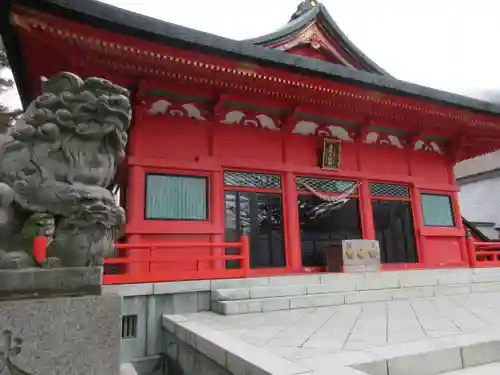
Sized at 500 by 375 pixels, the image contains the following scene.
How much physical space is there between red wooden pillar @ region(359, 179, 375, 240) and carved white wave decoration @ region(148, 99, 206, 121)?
446 cm

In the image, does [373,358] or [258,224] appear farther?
[258,224]

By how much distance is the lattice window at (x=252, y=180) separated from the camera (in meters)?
7.91

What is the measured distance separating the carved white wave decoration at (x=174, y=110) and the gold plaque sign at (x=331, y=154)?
10.3 feet

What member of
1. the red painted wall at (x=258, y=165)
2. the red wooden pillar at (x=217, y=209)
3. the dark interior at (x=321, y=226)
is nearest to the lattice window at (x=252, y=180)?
the red painted wall at (x=258, y=165)

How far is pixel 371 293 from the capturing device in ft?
20.6

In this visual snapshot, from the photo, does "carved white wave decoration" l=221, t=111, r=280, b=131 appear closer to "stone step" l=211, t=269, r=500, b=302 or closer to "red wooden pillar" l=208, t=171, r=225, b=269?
"red wooden pillar" l=208, t=171, r=225, b=269

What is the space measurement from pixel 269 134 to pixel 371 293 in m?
4.14

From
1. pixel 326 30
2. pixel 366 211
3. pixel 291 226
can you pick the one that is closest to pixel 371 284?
pixel 291 226

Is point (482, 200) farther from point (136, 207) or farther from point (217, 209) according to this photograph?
point (136, 207)

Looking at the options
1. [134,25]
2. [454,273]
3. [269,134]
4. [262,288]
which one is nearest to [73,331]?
[262,288]

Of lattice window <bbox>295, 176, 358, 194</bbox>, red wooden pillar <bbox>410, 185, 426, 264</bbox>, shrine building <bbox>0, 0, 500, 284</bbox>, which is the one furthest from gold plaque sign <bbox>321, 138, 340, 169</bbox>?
red wooden pillar <bbox>410, 185, 426, 264</bbox>

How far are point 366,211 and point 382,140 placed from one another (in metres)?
2.10

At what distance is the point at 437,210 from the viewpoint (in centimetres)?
1029

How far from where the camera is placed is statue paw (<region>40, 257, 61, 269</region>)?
2.50 m
